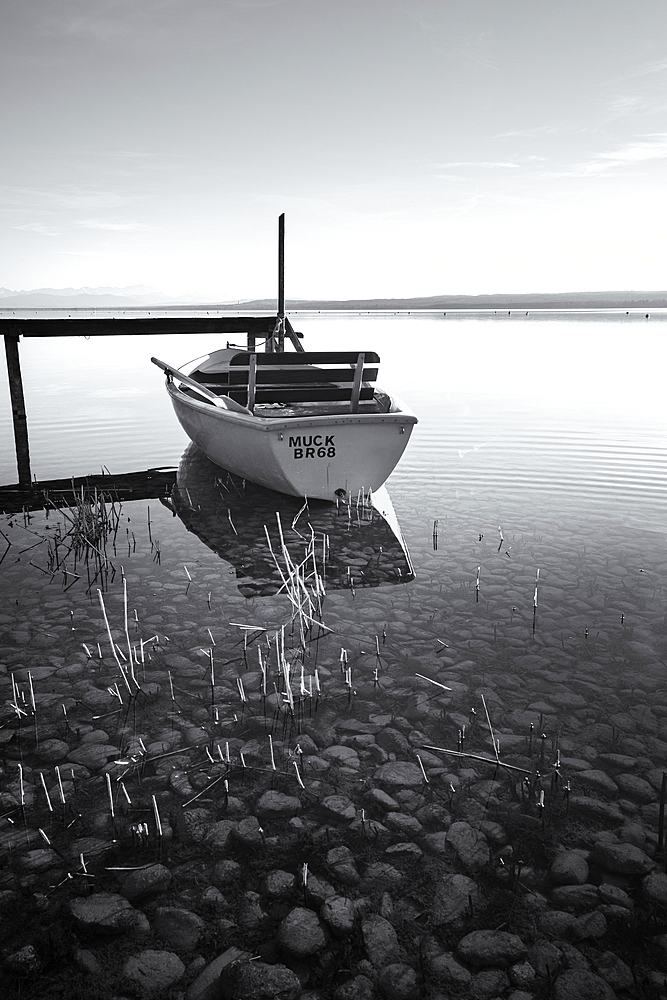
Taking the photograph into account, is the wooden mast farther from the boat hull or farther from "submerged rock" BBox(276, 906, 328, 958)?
"submerged rock" BBox(276, 906, 328, 958)

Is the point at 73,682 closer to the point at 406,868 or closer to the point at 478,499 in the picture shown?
the point at 406,868

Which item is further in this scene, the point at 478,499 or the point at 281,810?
the point at 478,499

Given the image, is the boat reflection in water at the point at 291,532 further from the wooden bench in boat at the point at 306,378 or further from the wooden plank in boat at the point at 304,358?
the wooden plank in boat at the point at 304,358

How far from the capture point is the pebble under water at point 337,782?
296 centimetres

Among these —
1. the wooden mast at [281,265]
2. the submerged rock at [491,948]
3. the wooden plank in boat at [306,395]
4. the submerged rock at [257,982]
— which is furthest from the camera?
the wooden mast at [281,265]

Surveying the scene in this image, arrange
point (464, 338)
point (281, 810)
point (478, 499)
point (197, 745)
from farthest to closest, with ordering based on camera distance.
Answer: point (464, 338) → point (478, 499) → point (197, 745) → point (281, 810)

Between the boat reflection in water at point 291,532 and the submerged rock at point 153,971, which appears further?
the boat reflection in water at point 291,532

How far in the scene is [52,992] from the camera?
9.09 feet

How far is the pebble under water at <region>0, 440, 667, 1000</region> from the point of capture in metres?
2.96

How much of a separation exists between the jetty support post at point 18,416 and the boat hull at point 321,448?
186 inches

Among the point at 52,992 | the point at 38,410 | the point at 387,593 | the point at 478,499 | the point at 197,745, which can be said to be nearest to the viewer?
the point at 52,992

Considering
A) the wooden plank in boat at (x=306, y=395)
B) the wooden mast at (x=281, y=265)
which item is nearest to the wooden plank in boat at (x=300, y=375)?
the wooden plank in boat at (x=306, y=395)

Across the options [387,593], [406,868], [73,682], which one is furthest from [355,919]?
[387,593]

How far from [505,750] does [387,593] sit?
275cm
